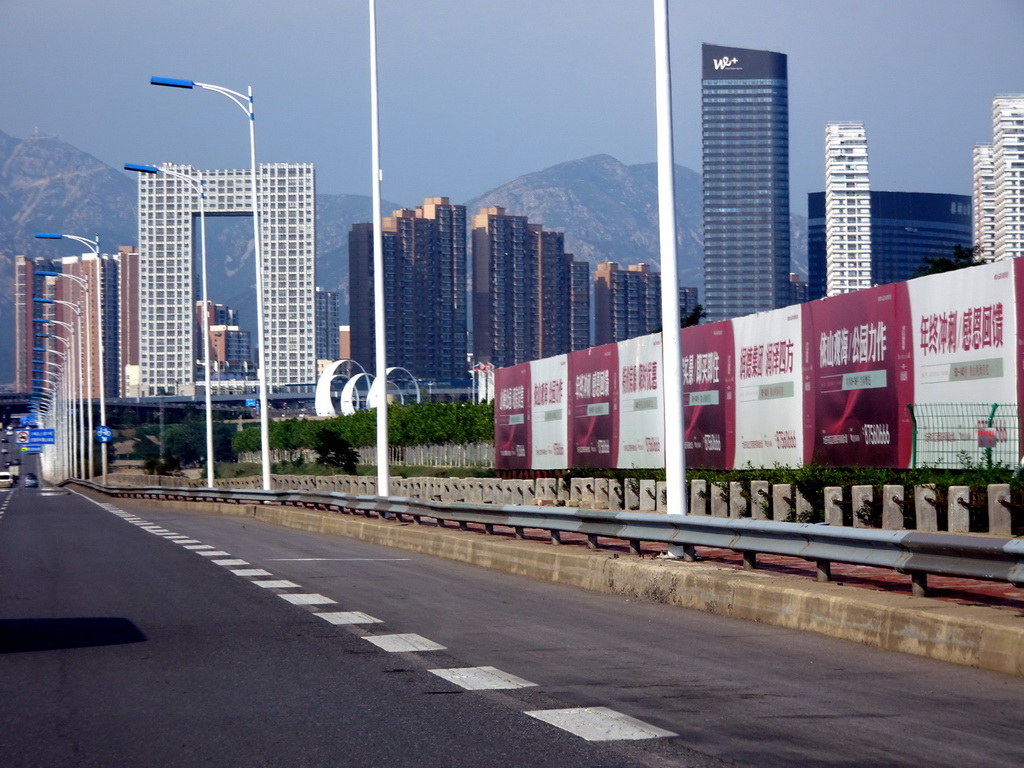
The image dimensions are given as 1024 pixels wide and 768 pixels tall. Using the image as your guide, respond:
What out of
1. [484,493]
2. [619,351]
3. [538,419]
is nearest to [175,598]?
[619,351]

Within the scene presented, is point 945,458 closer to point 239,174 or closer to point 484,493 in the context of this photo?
point 484,493

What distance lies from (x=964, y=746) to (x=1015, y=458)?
1157 centimetres

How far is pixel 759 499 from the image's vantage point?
20.0m

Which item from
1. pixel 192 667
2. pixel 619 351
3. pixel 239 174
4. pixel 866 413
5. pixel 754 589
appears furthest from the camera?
pixel 239 174

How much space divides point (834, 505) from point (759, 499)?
318cm

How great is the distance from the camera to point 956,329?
59.3ft

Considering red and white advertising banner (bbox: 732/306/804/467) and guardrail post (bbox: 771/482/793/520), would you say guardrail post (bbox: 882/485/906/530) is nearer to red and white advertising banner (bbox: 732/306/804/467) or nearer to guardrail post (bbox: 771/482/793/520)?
guardrail post (bbox: 771/482/793/520)

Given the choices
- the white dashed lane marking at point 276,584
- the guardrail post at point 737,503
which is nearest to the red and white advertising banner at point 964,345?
the guardrail post at point 737,503

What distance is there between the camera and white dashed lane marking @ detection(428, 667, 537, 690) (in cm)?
793

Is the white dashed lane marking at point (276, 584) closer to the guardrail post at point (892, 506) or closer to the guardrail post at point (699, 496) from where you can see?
the guardrail post at point (892, 506)

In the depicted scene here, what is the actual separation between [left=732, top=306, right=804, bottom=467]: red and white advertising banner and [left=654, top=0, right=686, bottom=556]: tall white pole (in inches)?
307

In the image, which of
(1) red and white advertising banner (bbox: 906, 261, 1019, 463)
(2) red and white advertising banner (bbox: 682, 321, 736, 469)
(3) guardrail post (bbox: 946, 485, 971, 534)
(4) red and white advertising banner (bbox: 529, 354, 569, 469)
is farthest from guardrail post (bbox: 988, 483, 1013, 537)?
(4) red and white advertising banner (bbox: 529, 354, 569, 469)

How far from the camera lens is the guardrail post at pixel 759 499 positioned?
19625 millimetres

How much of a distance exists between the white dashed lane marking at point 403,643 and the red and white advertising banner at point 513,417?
25609 mm
